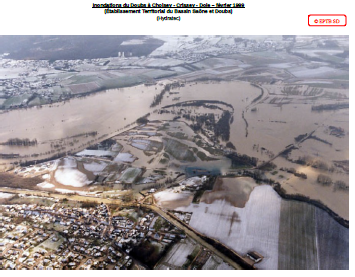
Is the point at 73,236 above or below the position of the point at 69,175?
below

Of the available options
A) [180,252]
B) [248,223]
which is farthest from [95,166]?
[248,223]

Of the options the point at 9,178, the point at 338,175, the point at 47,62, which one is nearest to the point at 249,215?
the point at 338,175

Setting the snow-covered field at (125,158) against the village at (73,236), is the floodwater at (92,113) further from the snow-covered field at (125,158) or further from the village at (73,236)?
the village at (73,236)

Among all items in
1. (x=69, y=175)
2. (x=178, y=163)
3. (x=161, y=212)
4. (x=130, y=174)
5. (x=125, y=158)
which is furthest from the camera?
(x=125, y=158)

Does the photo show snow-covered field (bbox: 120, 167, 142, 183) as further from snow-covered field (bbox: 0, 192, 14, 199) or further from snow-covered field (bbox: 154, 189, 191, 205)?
snow-covered field (bbox: 0, 192, 14, 199)

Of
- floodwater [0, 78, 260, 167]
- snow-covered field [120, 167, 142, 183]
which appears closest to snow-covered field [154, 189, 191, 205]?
snow-covered field [120, 167, 142, 183]

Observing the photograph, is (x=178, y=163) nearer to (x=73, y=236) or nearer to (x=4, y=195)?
(x=73, y=236)
